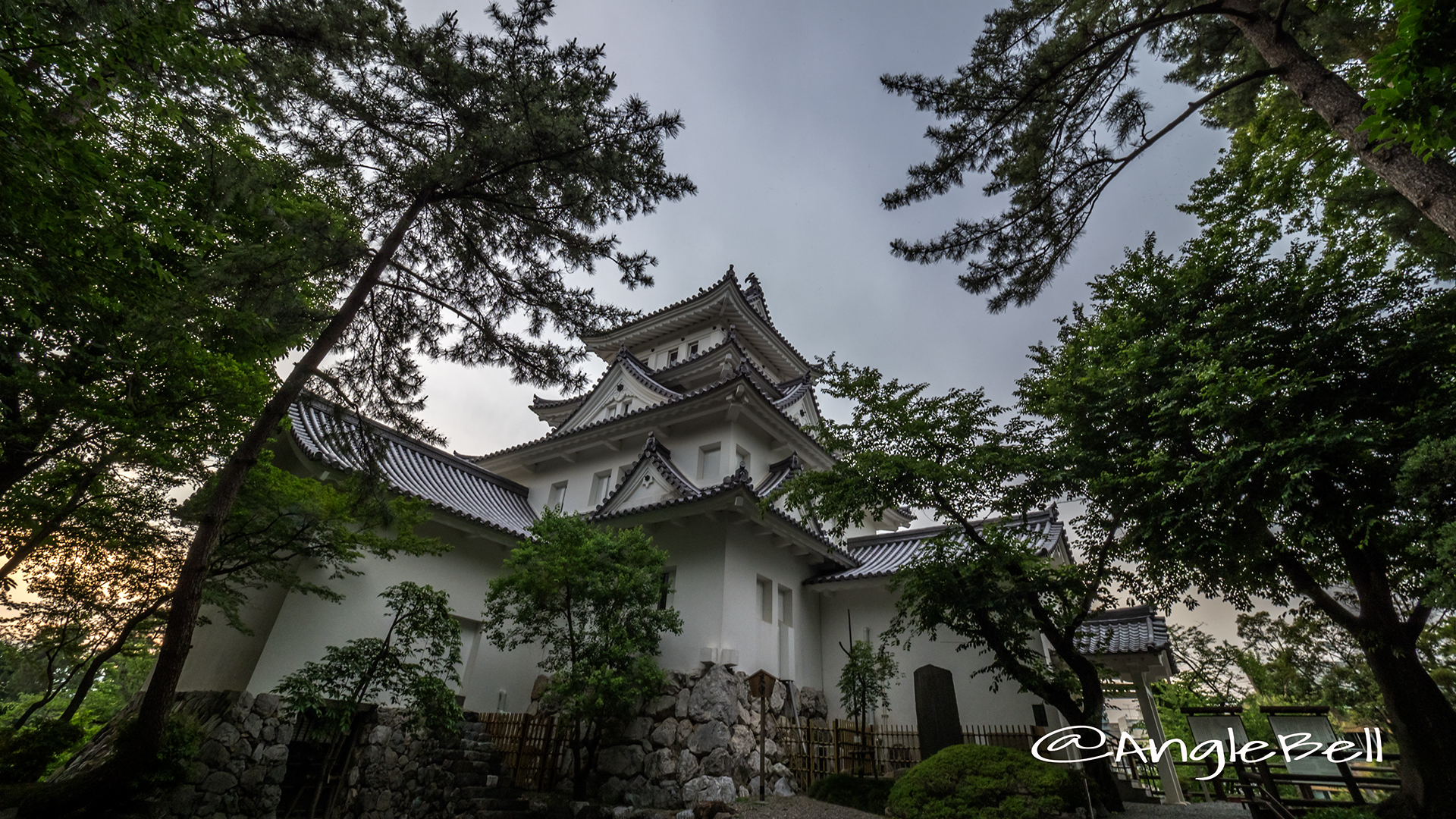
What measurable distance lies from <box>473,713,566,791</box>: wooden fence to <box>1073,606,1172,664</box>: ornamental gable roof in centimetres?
979

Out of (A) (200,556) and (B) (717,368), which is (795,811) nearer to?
(A) (200,556)

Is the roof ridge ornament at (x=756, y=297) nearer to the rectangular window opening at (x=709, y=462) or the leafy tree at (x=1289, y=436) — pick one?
the rectangular window opening at (x=709, y=462)

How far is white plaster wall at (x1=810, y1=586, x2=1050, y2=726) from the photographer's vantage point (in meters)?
11.7

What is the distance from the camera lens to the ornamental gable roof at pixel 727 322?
18.9 metres

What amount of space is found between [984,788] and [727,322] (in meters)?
14.7

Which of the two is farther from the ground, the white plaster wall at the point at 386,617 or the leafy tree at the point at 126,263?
the leafy tree at the point at 126,263

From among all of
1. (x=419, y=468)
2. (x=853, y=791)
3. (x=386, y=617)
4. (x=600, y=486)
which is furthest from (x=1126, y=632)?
(x=419, y=468)

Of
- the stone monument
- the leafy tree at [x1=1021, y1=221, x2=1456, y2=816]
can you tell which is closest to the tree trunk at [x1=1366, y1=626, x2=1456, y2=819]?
the leafy tree at [x1=1021, y1=221, x2=1456, y2=816]

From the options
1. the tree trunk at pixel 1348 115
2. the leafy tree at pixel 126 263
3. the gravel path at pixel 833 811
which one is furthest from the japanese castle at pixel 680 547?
the tree trunk at pixel 1348 115

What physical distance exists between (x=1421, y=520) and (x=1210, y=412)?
199 cm

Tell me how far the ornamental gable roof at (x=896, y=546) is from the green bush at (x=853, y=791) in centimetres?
432

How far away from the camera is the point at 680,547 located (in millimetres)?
12289

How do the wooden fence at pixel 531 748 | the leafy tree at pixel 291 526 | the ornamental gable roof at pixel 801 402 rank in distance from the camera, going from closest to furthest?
the leafy tree at pixel 291 526, the wooden fence at pixel 531 748, the ornamental gable roof at pixel 801 402

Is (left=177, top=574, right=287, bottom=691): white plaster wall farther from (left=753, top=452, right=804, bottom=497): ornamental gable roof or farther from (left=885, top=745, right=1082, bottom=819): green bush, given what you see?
(left=885, top=745, right=1082, bottom=819): green bush
